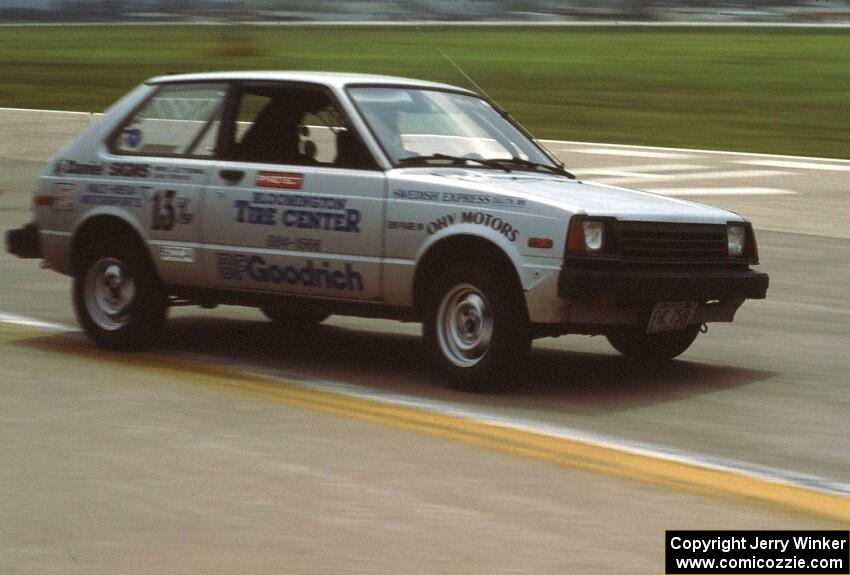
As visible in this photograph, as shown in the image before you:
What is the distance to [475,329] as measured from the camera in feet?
26.5

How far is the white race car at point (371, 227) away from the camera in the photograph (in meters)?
7.84

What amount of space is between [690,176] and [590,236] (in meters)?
10.7

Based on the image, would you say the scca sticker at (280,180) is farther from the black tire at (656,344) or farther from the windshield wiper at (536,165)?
the black tire at (656,344)

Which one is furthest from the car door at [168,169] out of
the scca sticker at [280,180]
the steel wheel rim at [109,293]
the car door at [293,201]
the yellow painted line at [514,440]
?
the yellow painted line at [514,440]

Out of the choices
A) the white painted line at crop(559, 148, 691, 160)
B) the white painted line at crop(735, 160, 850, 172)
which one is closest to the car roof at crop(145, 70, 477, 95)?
the white painted line at crop(735, 160, 850, 172)

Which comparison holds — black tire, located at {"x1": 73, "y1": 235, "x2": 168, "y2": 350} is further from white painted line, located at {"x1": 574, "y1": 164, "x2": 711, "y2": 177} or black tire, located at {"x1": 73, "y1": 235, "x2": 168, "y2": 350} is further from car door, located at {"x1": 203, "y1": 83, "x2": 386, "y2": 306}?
white painted line, located at {"x1": 574, "y1": 164, "x2": 711, "y2": 177}

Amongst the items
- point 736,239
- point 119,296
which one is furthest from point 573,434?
point 119,296

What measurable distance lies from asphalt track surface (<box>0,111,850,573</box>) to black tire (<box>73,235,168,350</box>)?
153 mm

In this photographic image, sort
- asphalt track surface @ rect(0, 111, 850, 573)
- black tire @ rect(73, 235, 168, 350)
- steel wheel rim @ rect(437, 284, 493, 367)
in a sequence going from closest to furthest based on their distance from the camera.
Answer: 1. asphalt track surface @ rect(0, 111, 850, 573)
2. steel wheel rim @ rect(437, 284, 493, 367)
3. black tire @ rect(73, 235, 168, 350)

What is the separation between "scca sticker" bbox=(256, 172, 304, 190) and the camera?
28.4ft

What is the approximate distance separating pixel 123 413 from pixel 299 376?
4.40 feet

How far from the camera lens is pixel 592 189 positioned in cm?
845

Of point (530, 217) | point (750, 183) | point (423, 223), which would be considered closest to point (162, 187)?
point (423, 223)

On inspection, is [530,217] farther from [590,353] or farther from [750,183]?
[750,183]
